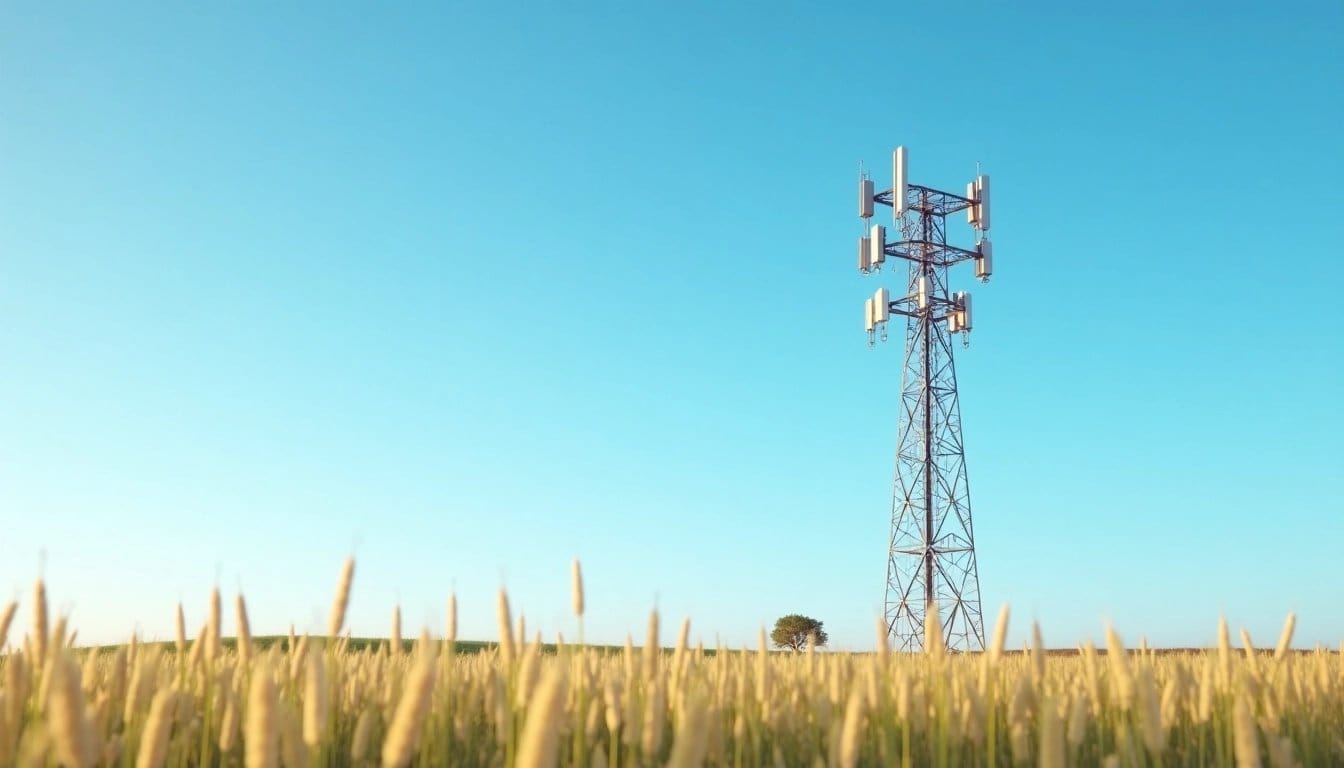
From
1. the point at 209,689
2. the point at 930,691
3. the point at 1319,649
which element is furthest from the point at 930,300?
the point at 209,689

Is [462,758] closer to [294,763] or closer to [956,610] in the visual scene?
[294,763]

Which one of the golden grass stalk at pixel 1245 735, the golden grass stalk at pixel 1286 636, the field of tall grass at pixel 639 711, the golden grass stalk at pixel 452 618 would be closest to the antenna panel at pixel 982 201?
the field of tall grass at pixel 639 711

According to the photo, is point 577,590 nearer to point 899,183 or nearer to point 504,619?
point 504,619

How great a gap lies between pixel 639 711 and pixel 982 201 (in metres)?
24.1

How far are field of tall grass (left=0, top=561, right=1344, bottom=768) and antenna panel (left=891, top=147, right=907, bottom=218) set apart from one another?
20.3 metres

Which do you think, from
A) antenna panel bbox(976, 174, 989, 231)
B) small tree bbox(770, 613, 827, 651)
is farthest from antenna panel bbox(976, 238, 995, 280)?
small tree bbox(770, 613, 827, 651)

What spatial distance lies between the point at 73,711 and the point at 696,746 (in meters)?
1.18

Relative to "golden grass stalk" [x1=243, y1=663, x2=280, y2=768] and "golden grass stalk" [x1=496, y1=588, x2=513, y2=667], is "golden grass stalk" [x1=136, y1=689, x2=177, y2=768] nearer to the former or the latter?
"golden grass stalk" [x1=243, y1=663, x2=280, y2=768]

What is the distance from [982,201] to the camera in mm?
26062

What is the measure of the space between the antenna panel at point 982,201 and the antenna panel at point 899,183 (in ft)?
7.69

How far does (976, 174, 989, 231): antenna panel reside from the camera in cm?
2602

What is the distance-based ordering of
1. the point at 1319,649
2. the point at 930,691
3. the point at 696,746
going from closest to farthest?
the point at 696,746, the point at 930,691, the point at 1319,649

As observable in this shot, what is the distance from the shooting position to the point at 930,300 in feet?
80.6

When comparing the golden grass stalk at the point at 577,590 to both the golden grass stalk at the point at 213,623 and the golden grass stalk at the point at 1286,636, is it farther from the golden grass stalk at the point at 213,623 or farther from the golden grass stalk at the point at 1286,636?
the golden grass stalk at the point at 1286,636
